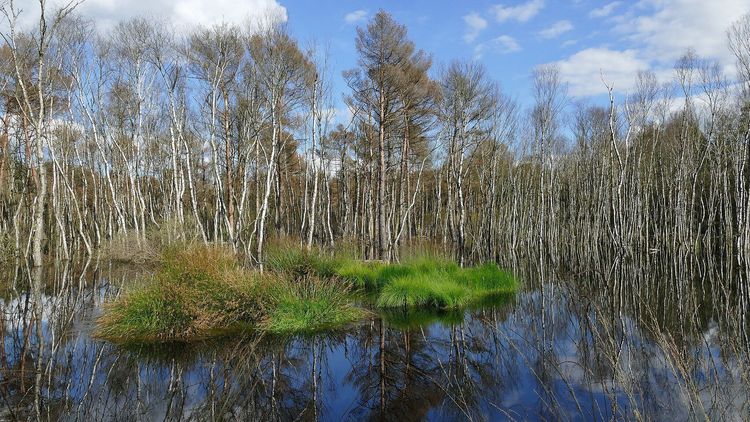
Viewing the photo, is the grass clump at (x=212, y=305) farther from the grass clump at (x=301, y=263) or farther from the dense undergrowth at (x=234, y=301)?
the grass clump at (x=301, y=263)

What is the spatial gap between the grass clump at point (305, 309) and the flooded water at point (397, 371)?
374mm

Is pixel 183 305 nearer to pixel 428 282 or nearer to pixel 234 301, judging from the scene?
pixel 234 301

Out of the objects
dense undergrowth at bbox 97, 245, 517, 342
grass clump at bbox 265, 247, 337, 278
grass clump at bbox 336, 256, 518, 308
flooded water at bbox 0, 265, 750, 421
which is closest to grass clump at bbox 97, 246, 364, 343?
dense undergrowth at bbox 97, 245, 517, 342

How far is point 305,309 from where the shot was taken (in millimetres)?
8148

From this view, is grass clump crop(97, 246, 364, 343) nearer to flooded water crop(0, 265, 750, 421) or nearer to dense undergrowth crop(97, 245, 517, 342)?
dense undergrowth crop(97, 245, 517, 342)

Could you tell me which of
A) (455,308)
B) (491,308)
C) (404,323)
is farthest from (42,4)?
(491,308)

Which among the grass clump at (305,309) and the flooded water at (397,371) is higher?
the grass clump at (305,309)

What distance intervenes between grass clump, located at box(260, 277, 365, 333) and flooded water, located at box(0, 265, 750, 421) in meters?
0.37

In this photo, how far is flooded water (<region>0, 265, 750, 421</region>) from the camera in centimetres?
454

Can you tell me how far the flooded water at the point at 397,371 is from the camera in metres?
4.54

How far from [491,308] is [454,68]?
11678 mm

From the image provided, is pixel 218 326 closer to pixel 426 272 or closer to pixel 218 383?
pixel 218 383

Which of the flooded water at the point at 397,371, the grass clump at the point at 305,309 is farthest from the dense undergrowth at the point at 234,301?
the flooded water at the point at 397,371

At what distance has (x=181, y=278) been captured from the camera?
26.0 feet
